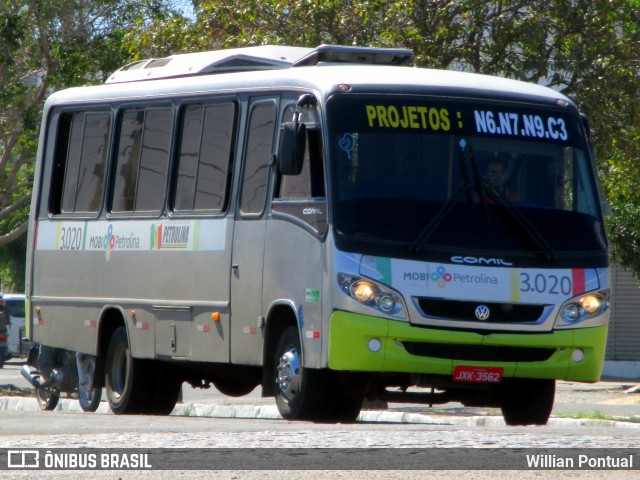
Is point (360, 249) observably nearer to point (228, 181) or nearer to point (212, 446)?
point (228, 181)

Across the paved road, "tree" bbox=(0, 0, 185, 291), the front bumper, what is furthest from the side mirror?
"tree" bbox=(0, 0, 185, 291)

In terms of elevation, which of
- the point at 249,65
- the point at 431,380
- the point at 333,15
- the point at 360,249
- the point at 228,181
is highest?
the point at 333,15

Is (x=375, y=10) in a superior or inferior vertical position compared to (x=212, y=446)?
superior

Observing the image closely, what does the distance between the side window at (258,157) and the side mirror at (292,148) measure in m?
0.65

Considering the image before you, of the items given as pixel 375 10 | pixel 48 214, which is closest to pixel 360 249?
pixel 48 214

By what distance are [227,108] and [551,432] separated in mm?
4553

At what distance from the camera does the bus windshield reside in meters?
10.2

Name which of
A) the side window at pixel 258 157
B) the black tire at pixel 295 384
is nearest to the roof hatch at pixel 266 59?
the side window at pixel 258 157

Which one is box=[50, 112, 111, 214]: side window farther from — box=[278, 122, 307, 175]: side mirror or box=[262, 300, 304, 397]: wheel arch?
box=[278, 122, 307, 175]: side mirror

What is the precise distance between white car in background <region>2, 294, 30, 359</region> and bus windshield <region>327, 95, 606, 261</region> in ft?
88.5

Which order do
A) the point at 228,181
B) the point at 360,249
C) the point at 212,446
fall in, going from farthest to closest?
the point at 228,181
the point at 360,249
the point at 212,446

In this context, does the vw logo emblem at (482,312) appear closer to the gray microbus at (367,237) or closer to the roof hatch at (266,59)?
the gray microbus at (367,237)

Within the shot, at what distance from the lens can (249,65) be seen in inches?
509

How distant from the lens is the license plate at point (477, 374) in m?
10.3
